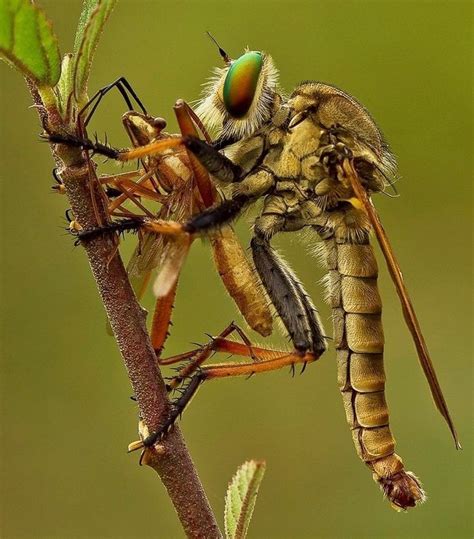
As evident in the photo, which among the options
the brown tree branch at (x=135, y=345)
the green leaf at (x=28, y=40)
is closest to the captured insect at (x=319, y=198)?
the brown tree branch at (x=135, y=345)

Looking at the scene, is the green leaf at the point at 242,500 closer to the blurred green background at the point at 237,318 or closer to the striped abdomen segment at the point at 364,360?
the striped abdomen segment at the point at 364,360

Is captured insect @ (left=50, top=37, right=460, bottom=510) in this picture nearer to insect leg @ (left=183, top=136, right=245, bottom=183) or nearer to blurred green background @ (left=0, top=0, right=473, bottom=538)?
insect leg @ (left=183, top=136, right=245, bottom=183)

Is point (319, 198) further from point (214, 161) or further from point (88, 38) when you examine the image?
point (88, 38)

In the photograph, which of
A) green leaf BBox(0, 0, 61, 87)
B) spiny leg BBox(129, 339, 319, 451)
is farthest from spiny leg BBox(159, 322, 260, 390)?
green leaf BBox(0, 0, 61, 87)

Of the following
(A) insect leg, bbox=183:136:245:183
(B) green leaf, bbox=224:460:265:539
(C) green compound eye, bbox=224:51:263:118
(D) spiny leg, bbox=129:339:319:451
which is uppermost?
(C) green compound eye, bbox=224:51:263:118

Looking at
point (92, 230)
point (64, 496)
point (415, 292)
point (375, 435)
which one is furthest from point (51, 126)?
point (415, 292)

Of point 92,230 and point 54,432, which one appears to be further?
point 54,432

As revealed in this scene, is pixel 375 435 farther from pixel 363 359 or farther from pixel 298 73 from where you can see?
pixel 298 73
